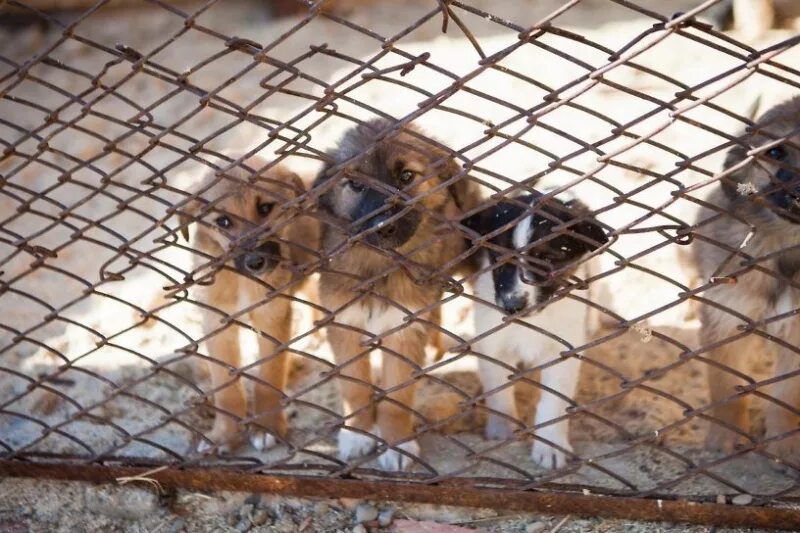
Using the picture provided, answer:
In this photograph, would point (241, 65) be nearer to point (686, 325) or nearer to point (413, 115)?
point (686, 325)

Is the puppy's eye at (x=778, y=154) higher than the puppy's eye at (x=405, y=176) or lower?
lower

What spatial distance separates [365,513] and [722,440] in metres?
1.39

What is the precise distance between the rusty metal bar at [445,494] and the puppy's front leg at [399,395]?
0.39m

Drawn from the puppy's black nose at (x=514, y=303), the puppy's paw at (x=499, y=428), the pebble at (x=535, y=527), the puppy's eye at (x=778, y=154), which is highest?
the puppy's eye at (x=778, y=154)

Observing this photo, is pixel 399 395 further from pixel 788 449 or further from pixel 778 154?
pixel 778 154

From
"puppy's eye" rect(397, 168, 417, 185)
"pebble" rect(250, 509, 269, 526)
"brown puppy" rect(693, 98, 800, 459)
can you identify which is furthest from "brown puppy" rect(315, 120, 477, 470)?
"brown puppy" rect(693, 98, 800, 459)

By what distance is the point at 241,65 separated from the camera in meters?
6.03

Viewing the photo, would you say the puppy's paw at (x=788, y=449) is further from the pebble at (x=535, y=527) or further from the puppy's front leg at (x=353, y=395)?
the puppy's front leg at (x=353, y=395)

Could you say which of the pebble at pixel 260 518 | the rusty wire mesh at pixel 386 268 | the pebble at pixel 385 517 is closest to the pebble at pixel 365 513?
the pebble at pixel 385 517

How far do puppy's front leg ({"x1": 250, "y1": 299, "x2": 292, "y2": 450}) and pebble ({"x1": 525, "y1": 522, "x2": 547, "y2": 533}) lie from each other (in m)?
1.14

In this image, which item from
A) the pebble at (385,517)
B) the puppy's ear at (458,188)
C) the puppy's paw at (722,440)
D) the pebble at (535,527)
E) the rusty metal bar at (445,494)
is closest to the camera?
the rusty metal bar at (445,494)

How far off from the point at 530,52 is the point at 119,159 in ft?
8.43

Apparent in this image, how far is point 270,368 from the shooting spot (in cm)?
365

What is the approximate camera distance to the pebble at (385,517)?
3.00 metres
